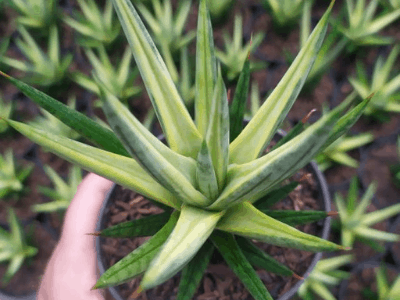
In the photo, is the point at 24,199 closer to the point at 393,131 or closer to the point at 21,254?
the point at 21,254

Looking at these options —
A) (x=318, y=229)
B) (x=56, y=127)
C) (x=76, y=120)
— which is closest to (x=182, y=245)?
(x=76, y=120)

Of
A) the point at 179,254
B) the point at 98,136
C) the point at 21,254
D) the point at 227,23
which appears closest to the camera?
the point at 179,254

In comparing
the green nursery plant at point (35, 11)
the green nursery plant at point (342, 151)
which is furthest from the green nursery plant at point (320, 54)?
the green nursery plant at point (35, 11)

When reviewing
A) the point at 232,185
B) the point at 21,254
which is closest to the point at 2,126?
the point at 21,254

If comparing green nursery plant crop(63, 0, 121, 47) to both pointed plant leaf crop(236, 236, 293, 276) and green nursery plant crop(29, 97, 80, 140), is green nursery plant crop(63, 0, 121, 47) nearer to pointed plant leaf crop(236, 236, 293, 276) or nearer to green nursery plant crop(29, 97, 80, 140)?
green nursery plant crop(29, 97, 80, 140)

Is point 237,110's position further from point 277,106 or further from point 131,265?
point 131,265

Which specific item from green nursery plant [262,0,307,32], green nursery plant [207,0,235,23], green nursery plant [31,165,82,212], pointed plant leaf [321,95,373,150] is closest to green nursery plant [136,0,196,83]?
green nursery plant [207,0,235,23]
